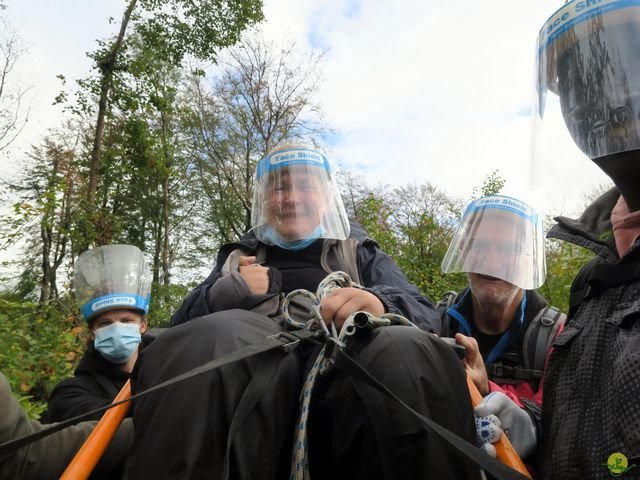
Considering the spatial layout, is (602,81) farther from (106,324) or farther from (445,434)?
(106,324)

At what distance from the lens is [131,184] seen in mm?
19094

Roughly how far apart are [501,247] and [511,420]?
1.38 m

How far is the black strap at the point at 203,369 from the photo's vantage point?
1111 millimetres

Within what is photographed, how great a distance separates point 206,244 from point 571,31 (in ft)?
77.2

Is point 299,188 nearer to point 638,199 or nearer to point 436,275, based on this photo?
point 638,199

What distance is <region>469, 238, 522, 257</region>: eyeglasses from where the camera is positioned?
2.77 metres

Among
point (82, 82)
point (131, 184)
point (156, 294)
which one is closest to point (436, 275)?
point (82, 82)

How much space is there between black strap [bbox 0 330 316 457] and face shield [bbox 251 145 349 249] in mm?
A: 915

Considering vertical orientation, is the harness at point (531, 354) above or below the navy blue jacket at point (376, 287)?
below

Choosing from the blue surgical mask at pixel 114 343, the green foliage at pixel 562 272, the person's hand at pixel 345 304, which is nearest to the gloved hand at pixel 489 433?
the person's hand at pixel 345 304

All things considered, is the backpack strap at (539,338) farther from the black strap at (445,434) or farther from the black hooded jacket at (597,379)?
the black strap at (445,434)
